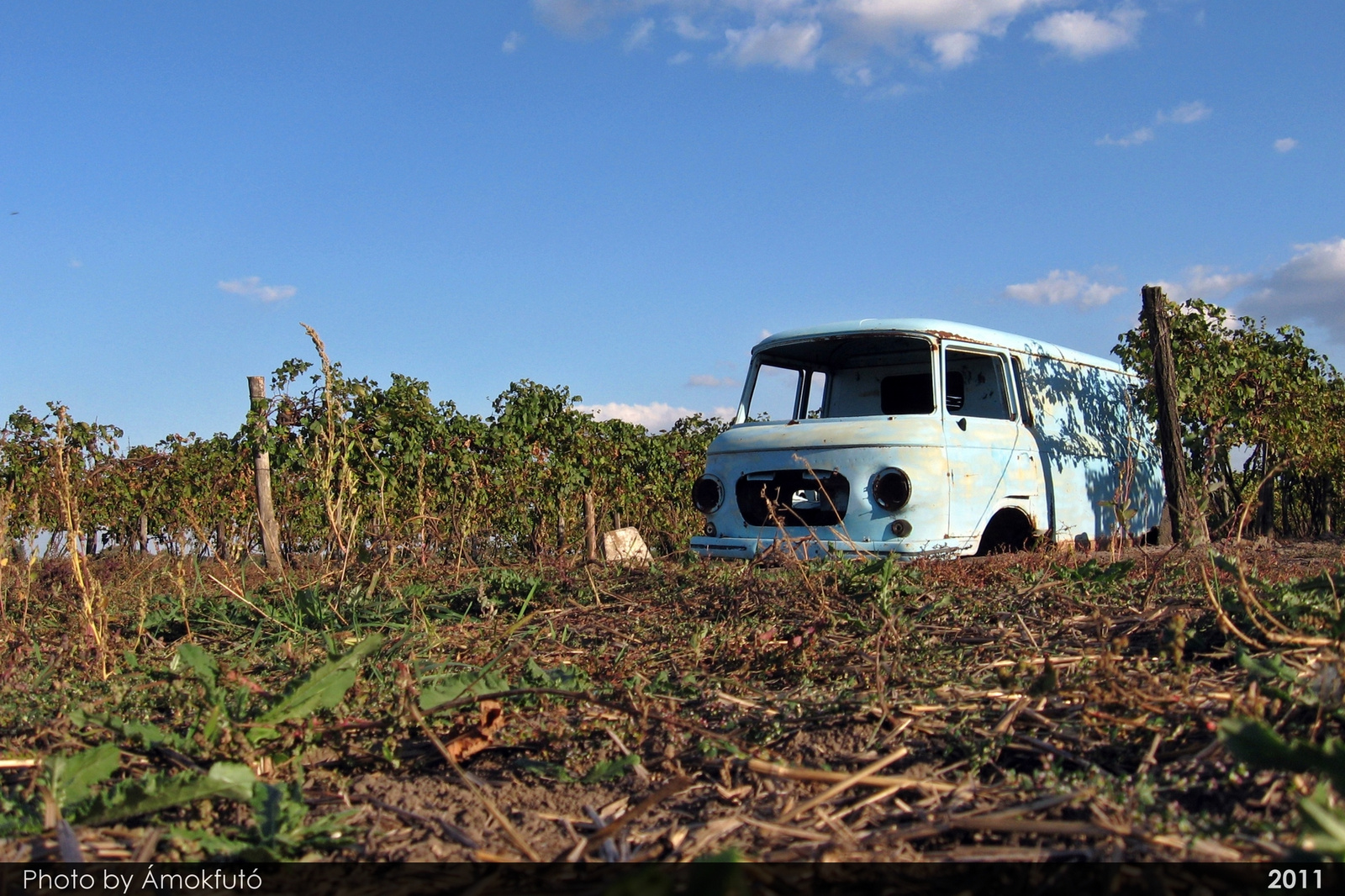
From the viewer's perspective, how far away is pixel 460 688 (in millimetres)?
3084

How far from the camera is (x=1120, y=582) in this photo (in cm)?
475

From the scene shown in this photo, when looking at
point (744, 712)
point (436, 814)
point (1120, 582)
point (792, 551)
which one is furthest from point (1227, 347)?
point (436, 814)

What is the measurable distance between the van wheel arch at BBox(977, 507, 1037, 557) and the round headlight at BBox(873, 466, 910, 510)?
0.90 meters

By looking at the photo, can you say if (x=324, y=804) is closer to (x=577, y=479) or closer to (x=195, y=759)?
(x=195, y=759)

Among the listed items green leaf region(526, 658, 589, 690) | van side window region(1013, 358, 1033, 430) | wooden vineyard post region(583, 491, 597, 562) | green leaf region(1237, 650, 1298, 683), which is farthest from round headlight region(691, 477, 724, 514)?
wooden vineyard post region(583, 491, 597, 562)

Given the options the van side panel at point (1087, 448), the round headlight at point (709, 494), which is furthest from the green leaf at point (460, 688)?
the van side panel at point (1087, 448)

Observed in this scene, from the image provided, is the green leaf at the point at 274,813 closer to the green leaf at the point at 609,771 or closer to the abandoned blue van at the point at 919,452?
the green leaf at the point at 609,771

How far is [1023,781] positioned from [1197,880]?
56 centimetres

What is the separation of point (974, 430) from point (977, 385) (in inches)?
37.7

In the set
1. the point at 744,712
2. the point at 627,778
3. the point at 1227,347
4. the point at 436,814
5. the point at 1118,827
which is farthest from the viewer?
the point at 1227,347

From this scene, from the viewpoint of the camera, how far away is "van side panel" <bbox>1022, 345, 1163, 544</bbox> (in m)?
8.02

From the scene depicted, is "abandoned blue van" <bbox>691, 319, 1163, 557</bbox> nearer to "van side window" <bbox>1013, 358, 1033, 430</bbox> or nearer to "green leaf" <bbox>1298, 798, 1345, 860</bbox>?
"van side window" <bbox>1013, 358, 1033, 430</bbox>

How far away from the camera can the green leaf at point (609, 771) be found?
2.56 m

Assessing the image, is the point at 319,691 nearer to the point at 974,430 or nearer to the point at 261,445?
the point at 974,430
